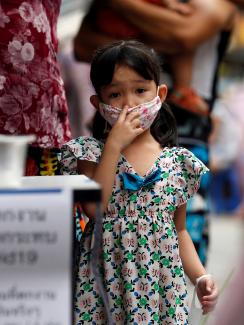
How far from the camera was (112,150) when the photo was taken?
2740 mm

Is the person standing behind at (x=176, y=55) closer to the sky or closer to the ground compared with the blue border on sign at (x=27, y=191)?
closer to the sky

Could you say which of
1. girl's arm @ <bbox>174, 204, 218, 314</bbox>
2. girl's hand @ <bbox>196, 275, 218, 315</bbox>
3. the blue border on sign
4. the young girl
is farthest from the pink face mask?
the blue border on sign

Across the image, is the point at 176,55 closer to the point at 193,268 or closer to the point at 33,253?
the point at 193,268

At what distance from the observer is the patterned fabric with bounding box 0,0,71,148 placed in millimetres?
3037

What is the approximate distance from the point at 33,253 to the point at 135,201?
27.0 inches

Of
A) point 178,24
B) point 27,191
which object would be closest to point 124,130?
point 27,191

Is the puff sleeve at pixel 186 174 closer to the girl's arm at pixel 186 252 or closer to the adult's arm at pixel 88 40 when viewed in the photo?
the girl's arm at pixel 186 252

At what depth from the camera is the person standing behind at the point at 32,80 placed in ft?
9.97

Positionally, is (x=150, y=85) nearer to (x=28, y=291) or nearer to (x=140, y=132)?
(x=140, y=132)

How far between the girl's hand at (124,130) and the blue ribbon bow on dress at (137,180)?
0.34ft

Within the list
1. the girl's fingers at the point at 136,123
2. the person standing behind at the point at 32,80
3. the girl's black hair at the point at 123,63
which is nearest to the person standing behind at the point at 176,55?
the person standing behind at the point at 32,80

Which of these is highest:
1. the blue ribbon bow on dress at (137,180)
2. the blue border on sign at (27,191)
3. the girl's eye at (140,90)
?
the girl's eye at (140,90)

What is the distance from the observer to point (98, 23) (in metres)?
4.28

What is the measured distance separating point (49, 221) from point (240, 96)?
0.80 metres
